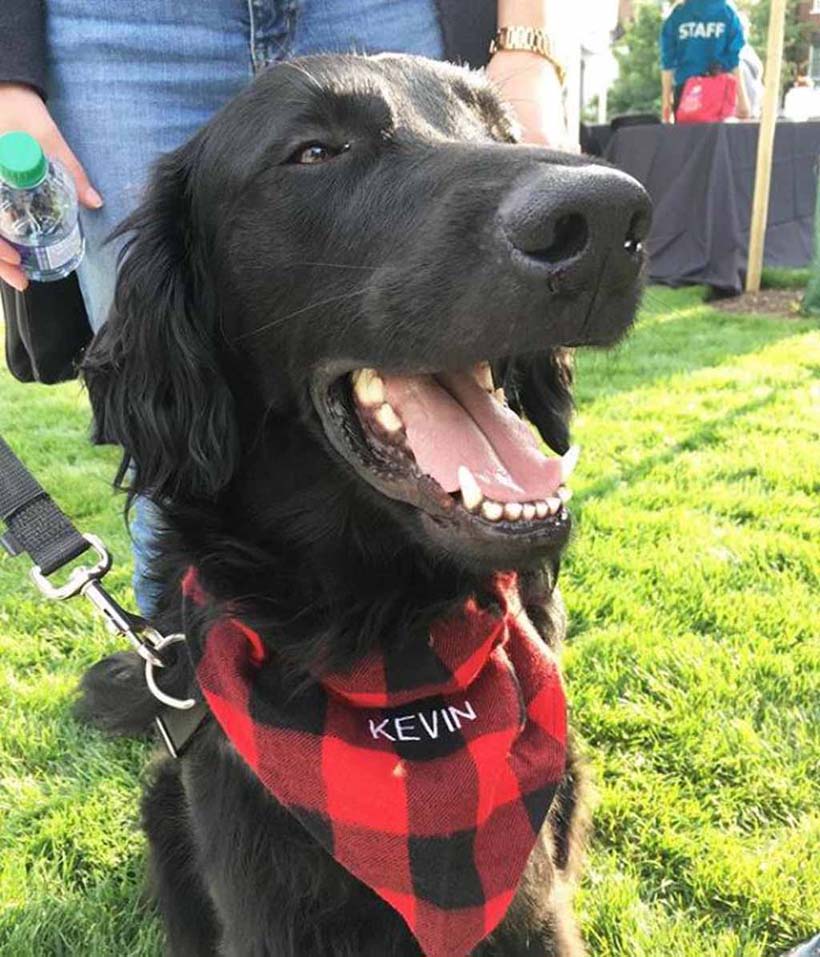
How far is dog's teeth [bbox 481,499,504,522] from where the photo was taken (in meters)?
1.38

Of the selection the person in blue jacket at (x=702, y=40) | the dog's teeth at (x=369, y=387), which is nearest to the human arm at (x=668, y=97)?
the person in blue jacket at (x=702, y=40)

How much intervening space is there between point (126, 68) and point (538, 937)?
188 centimetres

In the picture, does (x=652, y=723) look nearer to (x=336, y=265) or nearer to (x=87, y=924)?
(x=87, y=924)

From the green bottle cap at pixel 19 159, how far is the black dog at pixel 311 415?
199 millimetres

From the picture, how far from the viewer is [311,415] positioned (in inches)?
64.3

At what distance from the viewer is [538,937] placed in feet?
5.84

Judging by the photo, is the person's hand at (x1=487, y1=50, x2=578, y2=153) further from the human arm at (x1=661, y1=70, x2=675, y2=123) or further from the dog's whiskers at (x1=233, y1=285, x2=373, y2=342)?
the human arm at (x1=661, y1=70, x2=675, y2=123)

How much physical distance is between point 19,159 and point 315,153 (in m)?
0.51

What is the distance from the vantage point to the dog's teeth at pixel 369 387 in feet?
5.12

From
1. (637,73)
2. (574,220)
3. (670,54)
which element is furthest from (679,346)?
(637,73)

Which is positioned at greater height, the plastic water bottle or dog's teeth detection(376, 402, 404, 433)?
the plastic water bottle

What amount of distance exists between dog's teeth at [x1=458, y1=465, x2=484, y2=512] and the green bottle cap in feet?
3.08

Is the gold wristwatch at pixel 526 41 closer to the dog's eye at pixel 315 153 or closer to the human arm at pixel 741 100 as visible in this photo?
the dog's eye at pixel 315 153

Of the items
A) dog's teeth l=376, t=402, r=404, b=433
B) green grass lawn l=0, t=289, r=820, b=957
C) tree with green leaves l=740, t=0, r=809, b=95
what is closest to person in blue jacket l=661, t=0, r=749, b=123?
green grass lawn l=0, t=289, r=820, b=957
